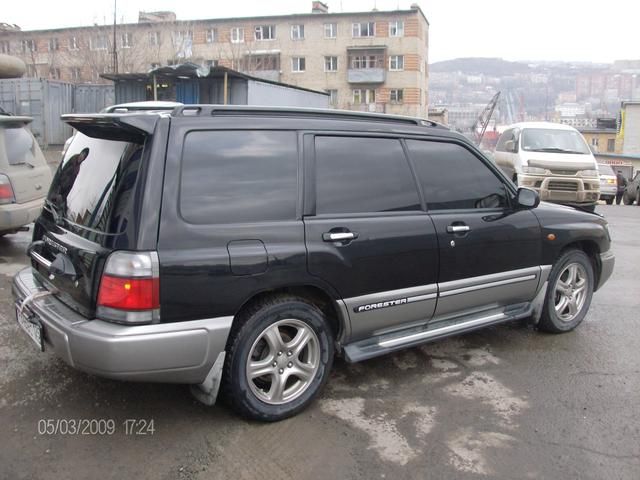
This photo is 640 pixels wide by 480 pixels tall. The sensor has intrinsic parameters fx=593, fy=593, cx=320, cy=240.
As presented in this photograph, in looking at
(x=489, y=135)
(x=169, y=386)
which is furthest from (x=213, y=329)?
(x=489, y=135)

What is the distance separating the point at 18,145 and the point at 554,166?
1045 centimetres

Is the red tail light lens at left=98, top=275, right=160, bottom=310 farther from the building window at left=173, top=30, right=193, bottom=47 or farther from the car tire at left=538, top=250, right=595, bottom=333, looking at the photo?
the building window at left=173, top=30, right=193, bottom=47

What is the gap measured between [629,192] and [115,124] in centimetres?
2280

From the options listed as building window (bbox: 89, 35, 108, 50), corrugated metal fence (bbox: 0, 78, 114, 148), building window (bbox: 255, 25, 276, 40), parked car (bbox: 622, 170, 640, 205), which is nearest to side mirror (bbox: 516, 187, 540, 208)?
parked car (bbox: 622, 170, 640, 205)

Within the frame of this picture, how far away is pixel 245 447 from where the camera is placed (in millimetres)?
3111

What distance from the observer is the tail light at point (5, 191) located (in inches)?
263

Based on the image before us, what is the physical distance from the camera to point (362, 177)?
12.2 feet

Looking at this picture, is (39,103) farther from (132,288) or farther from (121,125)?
(132,288)

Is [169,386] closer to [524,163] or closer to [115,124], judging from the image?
[115,124]

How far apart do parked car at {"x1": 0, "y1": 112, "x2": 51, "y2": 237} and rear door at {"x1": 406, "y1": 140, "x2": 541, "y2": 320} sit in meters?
4.90

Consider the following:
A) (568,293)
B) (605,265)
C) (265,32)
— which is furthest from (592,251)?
(265,32)

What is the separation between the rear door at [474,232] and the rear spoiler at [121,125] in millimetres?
1772

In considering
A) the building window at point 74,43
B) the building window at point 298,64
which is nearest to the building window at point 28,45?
the building window at point 74,43

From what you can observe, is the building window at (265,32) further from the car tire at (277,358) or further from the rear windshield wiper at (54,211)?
the car tire at (277,358)
